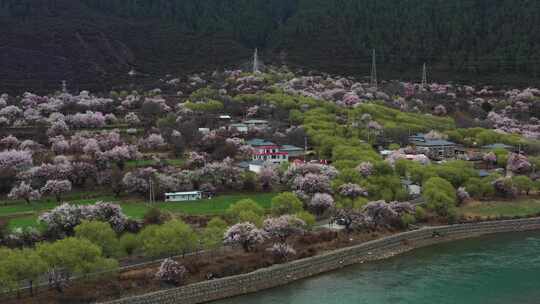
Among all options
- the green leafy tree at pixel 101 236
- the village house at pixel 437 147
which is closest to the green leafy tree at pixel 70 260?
the green leafy tree at pixel 101 236

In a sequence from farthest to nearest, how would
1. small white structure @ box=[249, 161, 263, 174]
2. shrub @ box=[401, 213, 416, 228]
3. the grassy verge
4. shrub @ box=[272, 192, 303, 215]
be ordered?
1. the grassy verge
2. small white structure @ box=[249, 161, 263, 174]
3. shrub @ box=[401, 213, 416, 228]
4. shrub @ box=[272, 192, 303, 215]

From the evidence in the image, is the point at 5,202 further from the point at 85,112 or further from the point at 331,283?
the point at 85,112

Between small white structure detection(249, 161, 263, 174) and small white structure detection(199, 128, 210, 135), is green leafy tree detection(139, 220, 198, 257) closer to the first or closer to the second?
small white structure detection(249, 161, 263, 174)

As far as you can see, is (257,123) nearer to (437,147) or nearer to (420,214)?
(437,147)

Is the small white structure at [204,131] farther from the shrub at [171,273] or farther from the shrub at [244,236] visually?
the shrub at [171,273]

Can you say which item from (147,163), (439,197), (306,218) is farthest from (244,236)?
(147,163)

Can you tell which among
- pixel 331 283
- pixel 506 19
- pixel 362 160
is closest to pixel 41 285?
pixel 331 283

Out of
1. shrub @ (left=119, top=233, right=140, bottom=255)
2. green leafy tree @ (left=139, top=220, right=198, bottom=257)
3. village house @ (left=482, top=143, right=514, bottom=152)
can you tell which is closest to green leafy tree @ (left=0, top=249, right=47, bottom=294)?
shrub @ (left=119, top=233, right=140, bottom=255)
